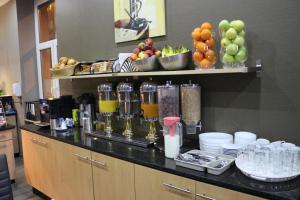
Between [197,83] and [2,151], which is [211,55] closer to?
[197,83]

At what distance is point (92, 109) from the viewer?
282cm

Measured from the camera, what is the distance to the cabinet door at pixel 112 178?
1.90 m

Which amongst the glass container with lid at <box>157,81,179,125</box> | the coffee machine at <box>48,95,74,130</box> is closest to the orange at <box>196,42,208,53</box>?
the glass container with lid at <box>157,81,179,125</box>

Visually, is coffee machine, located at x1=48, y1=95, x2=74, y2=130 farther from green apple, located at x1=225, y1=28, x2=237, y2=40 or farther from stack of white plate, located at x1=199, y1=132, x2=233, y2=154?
green apple, located at x1=225, y1=28, x2=237, y2=40

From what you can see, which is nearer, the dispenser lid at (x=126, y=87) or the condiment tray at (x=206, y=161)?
the condiment tray at (x=206, y=161)

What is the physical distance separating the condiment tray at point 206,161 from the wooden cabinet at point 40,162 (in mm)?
1525

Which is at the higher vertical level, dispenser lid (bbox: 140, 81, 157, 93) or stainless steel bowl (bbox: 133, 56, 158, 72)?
stainless steel bowl (bbox: 133, 56, 158, 72)

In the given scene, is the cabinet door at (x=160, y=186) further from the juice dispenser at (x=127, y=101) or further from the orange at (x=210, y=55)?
the orange at (x=210, y=55)

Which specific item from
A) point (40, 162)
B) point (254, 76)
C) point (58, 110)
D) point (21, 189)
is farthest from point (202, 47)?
point (21, 189)

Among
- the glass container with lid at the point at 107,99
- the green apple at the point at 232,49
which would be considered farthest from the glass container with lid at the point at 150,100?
the green apple at the point at 232,49

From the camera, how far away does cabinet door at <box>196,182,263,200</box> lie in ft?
4.34

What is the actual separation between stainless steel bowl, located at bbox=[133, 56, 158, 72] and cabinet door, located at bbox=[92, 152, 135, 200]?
743 mm

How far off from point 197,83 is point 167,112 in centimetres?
35

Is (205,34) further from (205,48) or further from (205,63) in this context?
(205,63)
